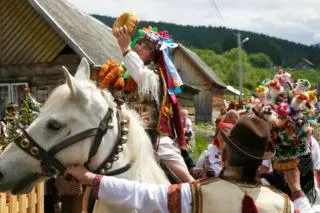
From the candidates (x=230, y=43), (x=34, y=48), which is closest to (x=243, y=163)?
(x=34, y=48)

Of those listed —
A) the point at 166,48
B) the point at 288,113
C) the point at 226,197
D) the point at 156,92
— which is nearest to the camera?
the point at 226,197

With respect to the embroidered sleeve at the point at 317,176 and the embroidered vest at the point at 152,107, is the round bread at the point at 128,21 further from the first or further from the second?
the embroidered sleeve at the point at 317,176

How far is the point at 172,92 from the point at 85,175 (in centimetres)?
166

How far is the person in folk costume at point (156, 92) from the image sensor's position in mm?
4035

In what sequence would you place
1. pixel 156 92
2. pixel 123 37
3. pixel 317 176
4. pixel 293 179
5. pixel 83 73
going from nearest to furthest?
pixel 83 73 < pixel 293 179 < pixel 123 37 < pixel 156 92 < pixel 317 176

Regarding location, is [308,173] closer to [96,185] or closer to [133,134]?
[133,134]

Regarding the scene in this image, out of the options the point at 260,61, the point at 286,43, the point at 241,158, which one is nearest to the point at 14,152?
the point at 241,158

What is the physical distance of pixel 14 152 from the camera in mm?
3197

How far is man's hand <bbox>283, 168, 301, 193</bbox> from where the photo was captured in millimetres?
3639

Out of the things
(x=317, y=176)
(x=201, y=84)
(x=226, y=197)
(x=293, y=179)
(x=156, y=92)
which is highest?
(x=156, y=92)

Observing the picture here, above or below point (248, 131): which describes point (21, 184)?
below

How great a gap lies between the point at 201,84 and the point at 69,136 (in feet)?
Answer: 144

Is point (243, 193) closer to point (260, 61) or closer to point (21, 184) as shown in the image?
point (21, 184)

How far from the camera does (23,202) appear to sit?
6816 millimetres
